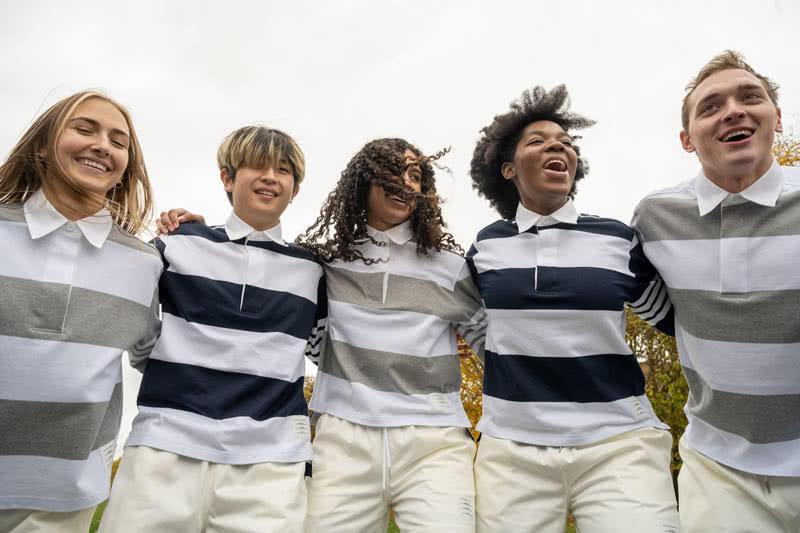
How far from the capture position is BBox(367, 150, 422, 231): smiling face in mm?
3082

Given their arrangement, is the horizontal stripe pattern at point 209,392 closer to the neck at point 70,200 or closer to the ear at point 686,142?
the neck at point 70,200

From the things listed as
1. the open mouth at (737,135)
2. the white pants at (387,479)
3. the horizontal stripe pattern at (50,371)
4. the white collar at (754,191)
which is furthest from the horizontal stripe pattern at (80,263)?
the open mouth at (737,135)

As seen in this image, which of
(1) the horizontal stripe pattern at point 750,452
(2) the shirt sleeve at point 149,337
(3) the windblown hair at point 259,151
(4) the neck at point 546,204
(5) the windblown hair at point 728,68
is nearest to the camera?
(1) the horizontal stripe pattern at point 750,452

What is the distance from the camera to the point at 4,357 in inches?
82.3

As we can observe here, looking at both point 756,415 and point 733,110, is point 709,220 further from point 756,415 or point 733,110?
point 756,415

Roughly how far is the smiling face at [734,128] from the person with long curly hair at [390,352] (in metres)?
1.29

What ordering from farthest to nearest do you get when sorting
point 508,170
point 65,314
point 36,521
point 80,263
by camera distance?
point 508,170 → point 80,263 → point 65,314 → point 36,521

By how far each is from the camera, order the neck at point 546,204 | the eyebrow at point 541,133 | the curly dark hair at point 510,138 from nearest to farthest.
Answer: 1. the neck at point 546,204
2. the eyebrow at point 541,133
3. the curly dark hair at point 510,138

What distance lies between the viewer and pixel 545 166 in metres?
3.04

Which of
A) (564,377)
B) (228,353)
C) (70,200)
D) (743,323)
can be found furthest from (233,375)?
(743,323)

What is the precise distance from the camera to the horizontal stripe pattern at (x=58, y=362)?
82.4 inches

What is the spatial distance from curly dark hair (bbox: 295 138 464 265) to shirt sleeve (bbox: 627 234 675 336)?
91 centimetres

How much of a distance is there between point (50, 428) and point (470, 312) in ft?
6.36

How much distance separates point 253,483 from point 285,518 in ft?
0.66
